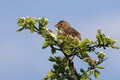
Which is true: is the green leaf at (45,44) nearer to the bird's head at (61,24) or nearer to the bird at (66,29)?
the bird at (66,29)

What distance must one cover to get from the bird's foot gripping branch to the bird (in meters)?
1.39

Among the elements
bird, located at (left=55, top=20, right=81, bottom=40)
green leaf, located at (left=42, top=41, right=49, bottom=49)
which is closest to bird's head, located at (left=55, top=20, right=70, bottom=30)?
bird, located at (left=55, top=20, right=81, bottom=40)

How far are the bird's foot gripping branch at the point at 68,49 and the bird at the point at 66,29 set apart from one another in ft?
4.55

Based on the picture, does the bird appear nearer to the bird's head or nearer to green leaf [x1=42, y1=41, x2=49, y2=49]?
the bird's head

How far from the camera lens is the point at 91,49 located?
33.6ft

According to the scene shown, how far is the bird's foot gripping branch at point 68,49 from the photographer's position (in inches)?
399

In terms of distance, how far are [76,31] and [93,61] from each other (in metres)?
2.12

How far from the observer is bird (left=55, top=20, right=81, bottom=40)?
1213 cm

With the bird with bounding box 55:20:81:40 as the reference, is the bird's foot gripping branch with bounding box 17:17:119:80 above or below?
below

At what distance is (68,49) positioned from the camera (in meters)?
10.2

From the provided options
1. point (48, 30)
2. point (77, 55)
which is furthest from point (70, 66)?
point (48, 30)

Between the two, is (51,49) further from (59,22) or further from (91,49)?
(59,22)

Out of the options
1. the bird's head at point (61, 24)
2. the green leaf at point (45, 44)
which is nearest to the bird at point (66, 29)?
the bird's head at point (61, 24)

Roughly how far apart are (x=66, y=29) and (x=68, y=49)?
2.24 metres
